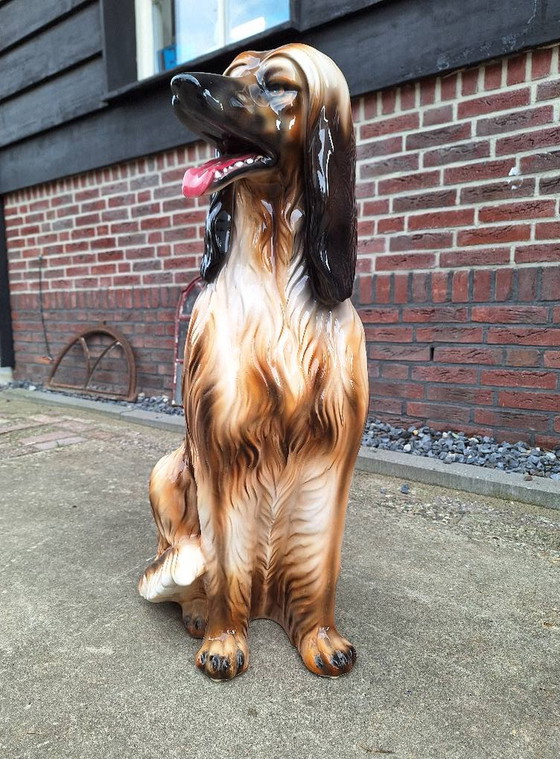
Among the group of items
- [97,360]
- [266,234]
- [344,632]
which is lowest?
[344,632]

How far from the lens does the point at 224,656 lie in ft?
5.14

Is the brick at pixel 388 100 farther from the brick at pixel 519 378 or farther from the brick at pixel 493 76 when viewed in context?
the brick at pixel 519 378

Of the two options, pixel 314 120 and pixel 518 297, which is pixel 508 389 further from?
pixel 314 120

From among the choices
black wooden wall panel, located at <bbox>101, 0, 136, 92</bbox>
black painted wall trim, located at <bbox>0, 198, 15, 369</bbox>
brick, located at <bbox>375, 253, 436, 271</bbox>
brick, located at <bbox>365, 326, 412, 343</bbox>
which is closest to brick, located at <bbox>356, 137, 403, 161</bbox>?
brick, located at <bbox>375, 253, 436, 271</bbox>

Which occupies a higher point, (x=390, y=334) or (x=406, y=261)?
(x=406, y=261)

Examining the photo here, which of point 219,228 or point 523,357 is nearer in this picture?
point 219,228

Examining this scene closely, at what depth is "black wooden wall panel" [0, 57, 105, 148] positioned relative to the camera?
5184 millimetres

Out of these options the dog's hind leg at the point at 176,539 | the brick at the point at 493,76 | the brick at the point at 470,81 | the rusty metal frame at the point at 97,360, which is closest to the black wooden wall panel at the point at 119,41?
the rusty metal frame at the point at 97,360

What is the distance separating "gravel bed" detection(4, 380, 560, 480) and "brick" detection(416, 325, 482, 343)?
59 cm

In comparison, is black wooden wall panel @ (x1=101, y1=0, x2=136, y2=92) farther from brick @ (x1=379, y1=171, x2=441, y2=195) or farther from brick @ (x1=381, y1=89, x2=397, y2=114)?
brick @ (x1=379, y1=171, x2=441, y2=195)

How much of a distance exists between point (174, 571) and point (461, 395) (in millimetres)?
2435

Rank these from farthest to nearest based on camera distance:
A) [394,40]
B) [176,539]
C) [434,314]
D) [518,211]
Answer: [434,314], [394,40], [518,211], [176,539]

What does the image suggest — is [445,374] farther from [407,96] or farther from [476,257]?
[407,96]

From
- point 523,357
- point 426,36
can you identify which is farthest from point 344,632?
point 426,36
